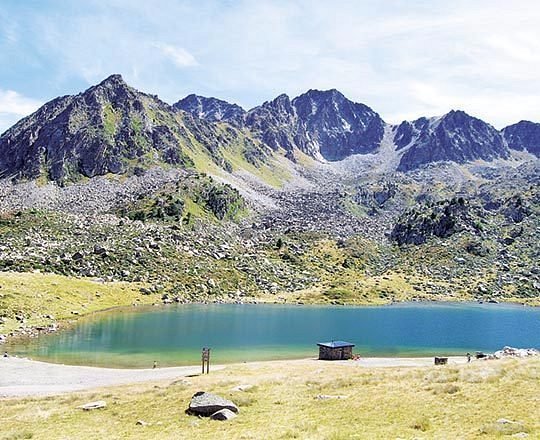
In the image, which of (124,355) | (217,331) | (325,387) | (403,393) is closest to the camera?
(403,393)

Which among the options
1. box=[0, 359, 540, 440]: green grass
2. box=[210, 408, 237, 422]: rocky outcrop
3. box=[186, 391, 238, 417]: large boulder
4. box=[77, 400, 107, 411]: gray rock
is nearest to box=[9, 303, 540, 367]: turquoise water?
box=[0, 359, 540, 440]: green grass

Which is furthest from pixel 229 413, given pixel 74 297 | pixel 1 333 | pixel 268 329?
pixel 74 297

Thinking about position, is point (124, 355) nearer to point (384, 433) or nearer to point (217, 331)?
point (217, 331)

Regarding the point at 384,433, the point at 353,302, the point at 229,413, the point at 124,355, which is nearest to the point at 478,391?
the point at 384,433

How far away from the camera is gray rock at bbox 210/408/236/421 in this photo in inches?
1323

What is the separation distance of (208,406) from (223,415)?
1.52 meters

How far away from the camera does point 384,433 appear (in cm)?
2819

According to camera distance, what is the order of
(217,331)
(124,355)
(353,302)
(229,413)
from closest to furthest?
(229,413)
(124,355)
(217,331)
(353,302)

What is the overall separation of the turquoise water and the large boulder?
144 ft

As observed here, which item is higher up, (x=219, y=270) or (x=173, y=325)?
(x=219, y=270)

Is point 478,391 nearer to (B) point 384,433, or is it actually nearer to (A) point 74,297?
(B) point 384,433

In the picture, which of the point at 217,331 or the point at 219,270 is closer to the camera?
the point at 217,331

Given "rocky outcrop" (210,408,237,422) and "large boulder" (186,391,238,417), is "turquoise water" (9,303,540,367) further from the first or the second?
"rocky outcrop" (210,408,237,422)

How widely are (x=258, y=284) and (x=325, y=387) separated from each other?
497ft
